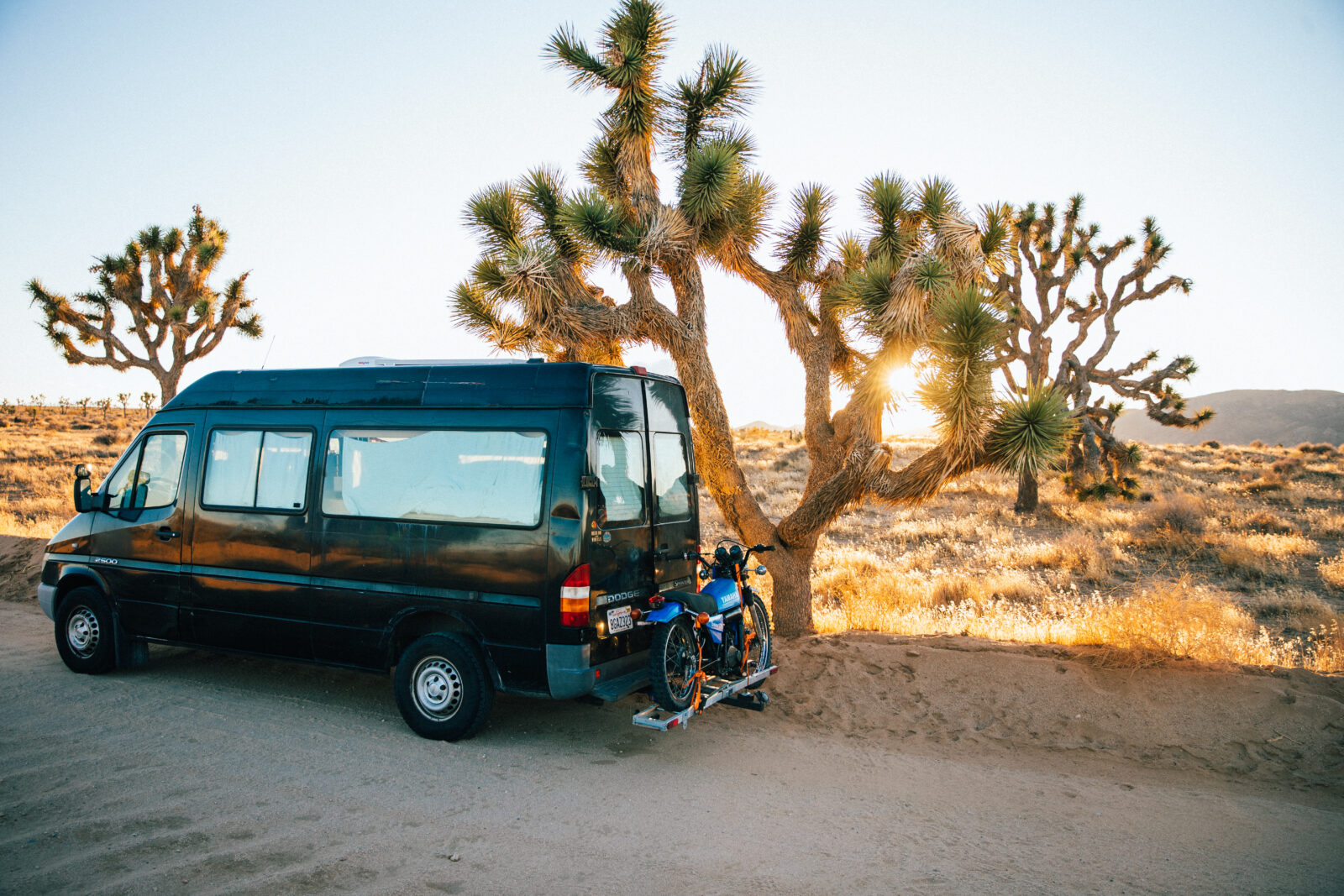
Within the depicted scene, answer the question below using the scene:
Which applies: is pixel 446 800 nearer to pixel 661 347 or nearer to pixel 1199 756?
pixel 1199 756

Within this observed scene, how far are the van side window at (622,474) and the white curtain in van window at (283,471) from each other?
96.1 inches

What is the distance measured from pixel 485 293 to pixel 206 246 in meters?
15.0

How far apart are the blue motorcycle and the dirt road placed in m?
0.42

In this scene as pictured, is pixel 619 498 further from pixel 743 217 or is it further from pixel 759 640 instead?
pixel 743 217

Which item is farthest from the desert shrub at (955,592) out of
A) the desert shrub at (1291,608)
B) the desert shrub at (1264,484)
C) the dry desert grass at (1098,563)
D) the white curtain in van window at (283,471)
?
the desert shrub at (1264,484)

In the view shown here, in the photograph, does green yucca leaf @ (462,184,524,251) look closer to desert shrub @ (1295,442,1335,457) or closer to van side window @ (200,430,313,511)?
van side window @ (200,430,313,511)

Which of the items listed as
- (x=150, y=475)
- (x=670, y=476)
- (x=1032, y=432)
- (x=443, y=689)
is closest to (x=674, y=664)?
(x=670, y=476)

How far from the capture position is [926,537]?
18.4 m

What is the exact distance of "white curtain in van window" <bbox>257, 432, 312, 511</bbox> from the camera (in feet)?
20.3

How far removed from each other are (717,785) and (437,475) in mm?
2846

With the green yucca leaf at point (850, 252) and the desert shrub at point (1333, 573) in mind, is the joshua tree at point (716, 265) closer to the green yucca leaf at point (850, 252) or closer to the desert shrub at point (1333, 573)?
the green yucca leaf at point (850, 252)

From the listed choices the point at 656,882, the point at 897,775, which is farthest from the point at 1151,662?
the point at 656,882

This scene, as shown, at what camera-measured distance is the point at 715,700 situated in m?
5.62

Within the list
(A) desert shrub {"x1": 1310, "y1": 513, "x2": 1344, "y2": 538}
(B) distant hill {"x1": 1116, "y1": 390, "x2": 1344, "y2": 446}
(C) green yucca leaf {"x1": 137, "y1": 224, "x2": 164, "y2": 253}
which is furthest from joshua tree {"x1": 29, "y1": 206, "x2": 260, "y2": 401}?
(B) distant hill {"x1": 1116, "y1": 390, "x2": 1344, "y2": 446}
